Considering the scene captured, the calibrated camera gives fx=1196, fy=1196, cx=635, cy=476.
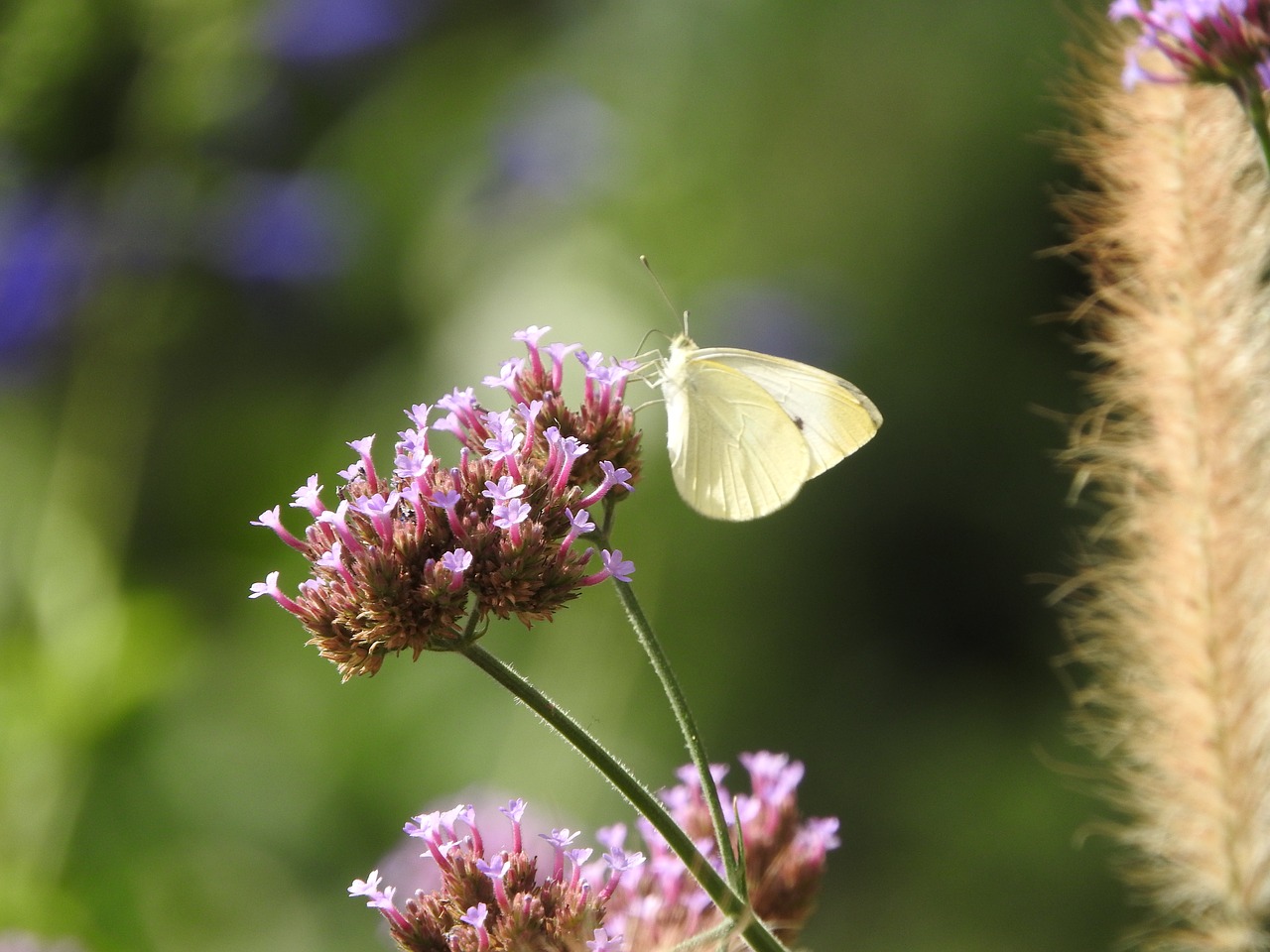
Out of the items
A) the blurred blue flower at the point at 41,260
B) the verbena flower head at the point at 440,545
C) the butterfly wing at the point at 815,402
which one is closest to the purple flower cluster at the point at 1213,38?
the butterfly wing at the point at 815,402

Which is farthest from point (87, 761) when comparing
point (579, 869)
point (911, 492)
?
point (911, 492)

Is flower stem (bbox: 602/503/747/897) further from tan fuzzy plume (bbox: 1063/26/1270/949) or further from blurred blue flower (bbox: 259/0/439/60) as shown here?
blurred blue flower (bbox: 259/0/439/60)

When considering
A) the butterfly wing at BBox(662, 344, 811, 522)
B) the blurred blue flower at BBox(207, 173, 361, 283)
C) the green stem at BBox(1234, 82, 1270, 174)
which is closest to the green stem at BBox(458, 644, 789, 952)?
the butterfly wing at BBox(662, 344, 811, 522)

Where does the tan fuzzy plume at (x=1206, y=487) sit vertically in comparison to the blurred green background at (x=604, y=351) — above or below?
below

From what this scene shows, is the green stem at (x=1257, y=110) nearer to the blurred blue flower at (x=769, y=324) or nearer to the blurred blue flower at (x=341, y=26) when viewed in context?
the blurred blue flower at (x=769, y=324)

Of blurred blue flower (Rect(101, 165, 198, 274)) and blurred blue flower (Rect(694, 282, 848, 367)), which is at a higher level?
blurred blue flower (Rect(694, 282, 848, 367))
